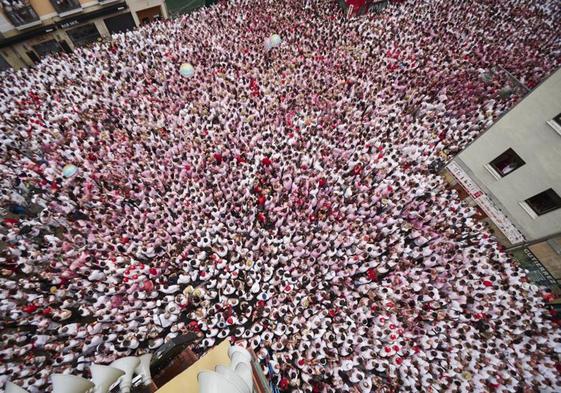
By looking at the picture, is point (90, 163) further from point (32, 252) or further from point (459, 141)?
point (459, 141)

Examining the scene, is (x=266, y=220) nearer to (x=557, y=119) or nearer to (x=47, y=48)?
(x=557, y=119)

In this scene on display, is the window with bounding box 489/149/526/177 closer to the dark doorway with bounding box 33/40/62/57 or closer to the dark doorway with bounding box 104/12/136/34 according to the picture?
the dark doorway with bounding box 104/12/136/34

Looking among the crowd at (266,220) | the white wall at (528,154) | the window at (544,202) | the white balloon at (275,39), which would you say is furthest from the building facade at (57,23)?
the window at (544,202)

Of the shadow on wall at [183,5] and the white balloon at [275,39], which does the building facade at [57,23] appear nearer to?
the shadow on wall at [183,5]

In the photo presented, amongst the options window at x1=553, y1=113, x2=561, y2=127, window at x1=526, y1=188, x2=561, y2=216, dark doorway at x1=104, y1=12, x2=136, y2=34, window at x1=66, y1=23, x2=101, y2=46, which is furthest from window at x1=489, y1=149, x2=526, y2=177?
window at x1=66, y1=23, x2=101, y2=46

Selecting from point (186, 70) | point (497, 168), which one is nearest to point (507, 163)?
point (497, 168)

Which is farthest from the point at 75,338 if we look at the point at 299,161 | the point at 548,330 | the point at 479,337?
the point at 548,330
